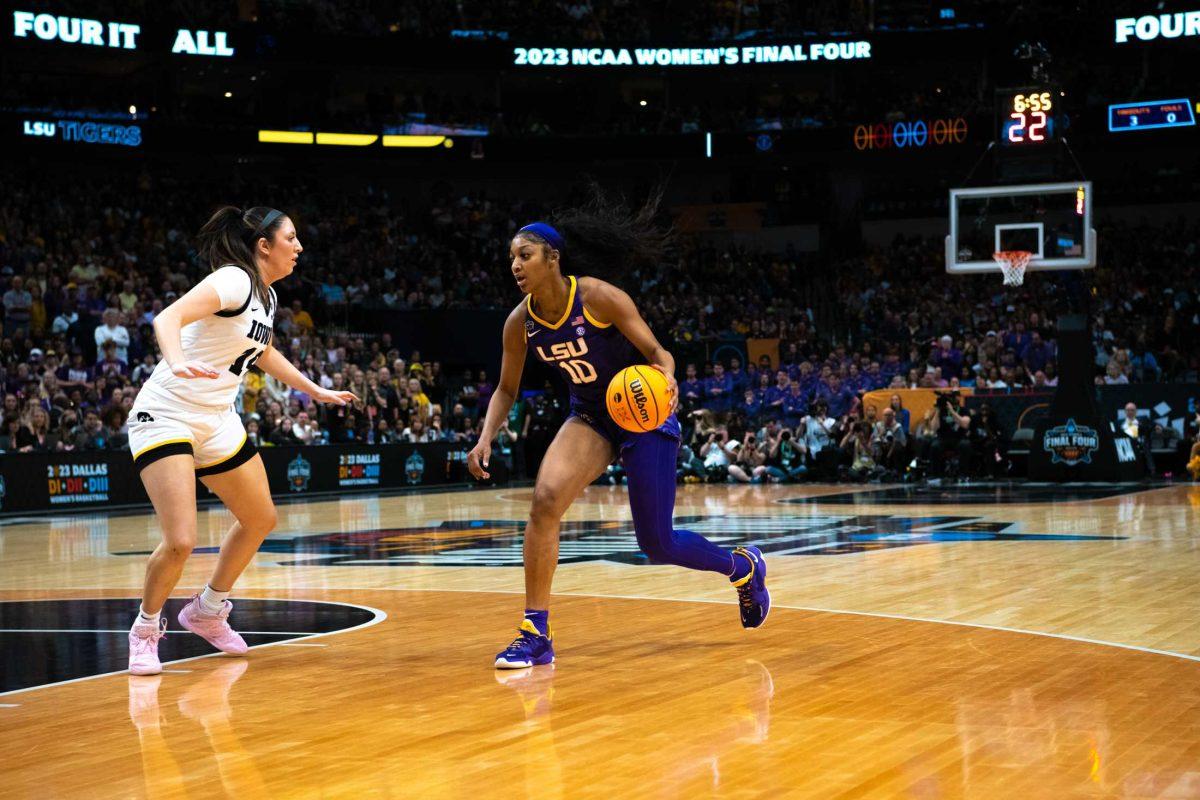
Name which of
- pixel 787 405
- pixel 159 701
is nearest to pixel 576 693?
pixel 159 701

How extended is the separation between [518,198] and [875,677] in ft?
120

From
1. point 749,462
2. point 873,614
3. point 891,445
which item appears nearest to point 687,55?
point 749,462

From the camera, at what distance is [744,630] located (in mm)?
7469

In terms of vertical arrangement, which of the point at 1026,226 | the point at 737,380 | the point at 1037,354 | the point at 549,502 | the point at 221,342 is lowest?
the point at 549,502

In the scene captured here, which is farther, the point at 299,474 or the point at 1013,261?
the point at 299,474

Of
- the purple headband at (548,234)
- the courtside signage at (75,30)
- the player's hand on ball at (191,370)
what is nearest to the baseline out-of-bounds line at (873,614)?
the purple headband at (548,234)

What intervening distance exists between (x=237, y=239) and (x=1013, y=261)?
17.5 m

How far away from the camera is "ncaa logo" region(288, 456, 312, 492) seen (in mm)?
23078

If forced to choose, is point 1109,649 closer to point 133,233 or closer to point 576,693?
point 576,693

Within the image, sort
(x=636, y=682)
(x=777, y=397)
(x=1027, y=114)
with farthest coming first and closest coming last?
1. (x=777, y=397)
2. (x=1027, y=114)
3. (x=636, y=682)

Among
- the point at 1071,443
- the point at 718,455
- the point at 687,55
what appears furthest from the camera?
the point at 687,55

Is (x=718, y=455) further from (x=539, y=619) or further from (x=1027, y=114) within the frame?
(x=539, y=619)

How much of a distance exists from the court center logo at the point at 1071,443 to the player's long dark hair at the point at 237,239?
701 inches

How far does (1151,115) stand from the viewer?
111 feet
